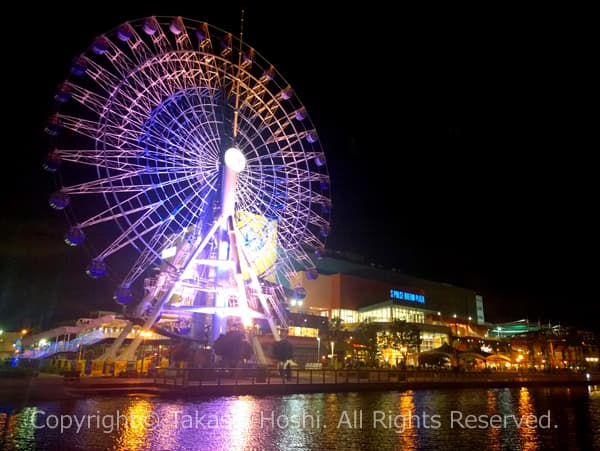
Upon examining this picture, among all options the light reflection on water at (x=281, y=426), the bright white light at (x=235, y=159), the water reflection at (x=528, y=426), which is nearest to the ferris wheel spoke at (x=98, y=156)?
the bright white light at (x=235, y=159)

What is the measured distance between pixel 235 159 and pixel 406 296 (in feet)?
218

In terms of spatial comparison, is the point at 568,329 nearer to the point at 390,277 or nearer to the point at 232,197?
the point at 390,277

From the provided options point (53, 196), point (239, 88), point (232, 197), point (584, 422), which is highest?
point (239, 88)

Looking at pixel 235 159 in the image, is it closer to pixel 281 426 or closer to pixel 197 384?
pixel 197 384

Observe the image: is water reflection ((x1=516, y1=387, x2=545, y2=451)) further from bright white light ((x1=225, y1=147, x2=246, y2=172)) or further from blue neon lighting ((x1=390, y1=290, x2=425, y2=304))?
blue neon lighting ((x1=390, y1=290, x2=425, y2=304))

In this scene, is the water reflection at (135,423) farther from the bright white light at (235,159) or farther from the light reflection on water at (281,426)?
the bright white light at (235,159)

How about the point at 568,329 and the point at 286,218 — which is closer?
the point at 286,218

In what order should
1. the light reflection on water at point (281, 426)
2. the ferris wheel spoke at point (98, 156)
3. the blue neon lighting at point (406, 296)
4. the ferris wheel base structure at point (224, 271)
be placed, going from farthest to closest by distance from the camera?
the blue neon lighting at point (406, 296) < the ferris wheel base structure at point (224, 271) < the ferris wheel spoke at point (98, 156) < the light reflection on water at point (281, 426)

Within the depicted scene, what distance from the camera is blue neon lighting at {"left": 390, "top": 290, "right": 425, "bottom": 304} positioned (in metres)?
95.8

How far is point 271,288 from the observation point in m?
47.9

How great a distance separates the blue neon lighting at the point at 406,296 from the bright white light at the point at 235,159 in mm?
61696

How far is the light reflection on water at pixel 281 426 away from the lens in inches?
480

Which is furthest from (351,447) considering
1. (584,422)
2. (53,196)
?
(53,196)

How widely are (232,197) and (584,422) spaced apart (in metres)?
30.7
